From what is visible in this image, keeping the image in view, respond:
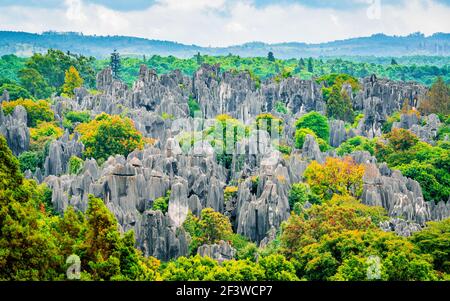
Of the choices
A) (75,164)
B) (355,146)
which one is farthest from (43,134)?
(355,146)

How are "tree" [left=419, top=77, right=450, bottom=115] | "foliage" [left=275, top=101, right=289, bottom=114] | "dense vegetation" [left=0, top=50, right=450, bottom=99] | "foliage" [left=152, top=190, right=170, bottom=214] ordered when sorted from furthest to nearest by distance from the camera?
"dense vegetation" [left=0, top=50, right=450, bottom=99] < "foliage" [left=275, top=101, right=289, bottom=114] < "tree" [left=419, top=77, right=450, bottom=115] < "foliage" [left=152, top=190, right=170, bottom=214]

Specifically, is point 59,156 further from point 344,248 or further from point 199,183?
point 344,248

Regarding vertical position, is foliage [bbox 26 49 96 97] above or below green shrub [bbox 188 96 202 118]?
above

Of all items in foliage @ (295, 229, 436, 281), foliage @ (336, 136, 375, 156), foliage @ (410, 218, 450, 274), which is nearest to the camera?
foliage @ (295, 229, 436, 281)

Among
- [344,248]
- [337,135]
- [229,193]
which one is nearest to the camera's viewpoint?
[344,248]

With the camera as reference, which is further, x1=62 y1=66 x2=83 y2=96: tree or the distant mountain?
the distant mountain

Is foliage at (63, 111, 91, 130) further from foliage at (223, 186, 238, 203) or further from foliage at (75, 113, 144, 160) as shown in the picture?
foliage at (223, 186, 238, 203)

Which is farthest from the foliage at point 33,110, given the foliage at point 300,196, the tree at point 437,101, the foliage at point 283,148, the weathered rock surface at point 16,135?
the tree at point 437,101

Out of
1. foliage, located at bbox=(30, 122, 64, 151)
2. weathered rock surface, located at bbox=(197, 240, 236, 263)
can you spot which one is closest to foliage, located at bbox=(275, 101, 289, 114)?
foliage, located at bbox=(30, 122, 64, 151)
